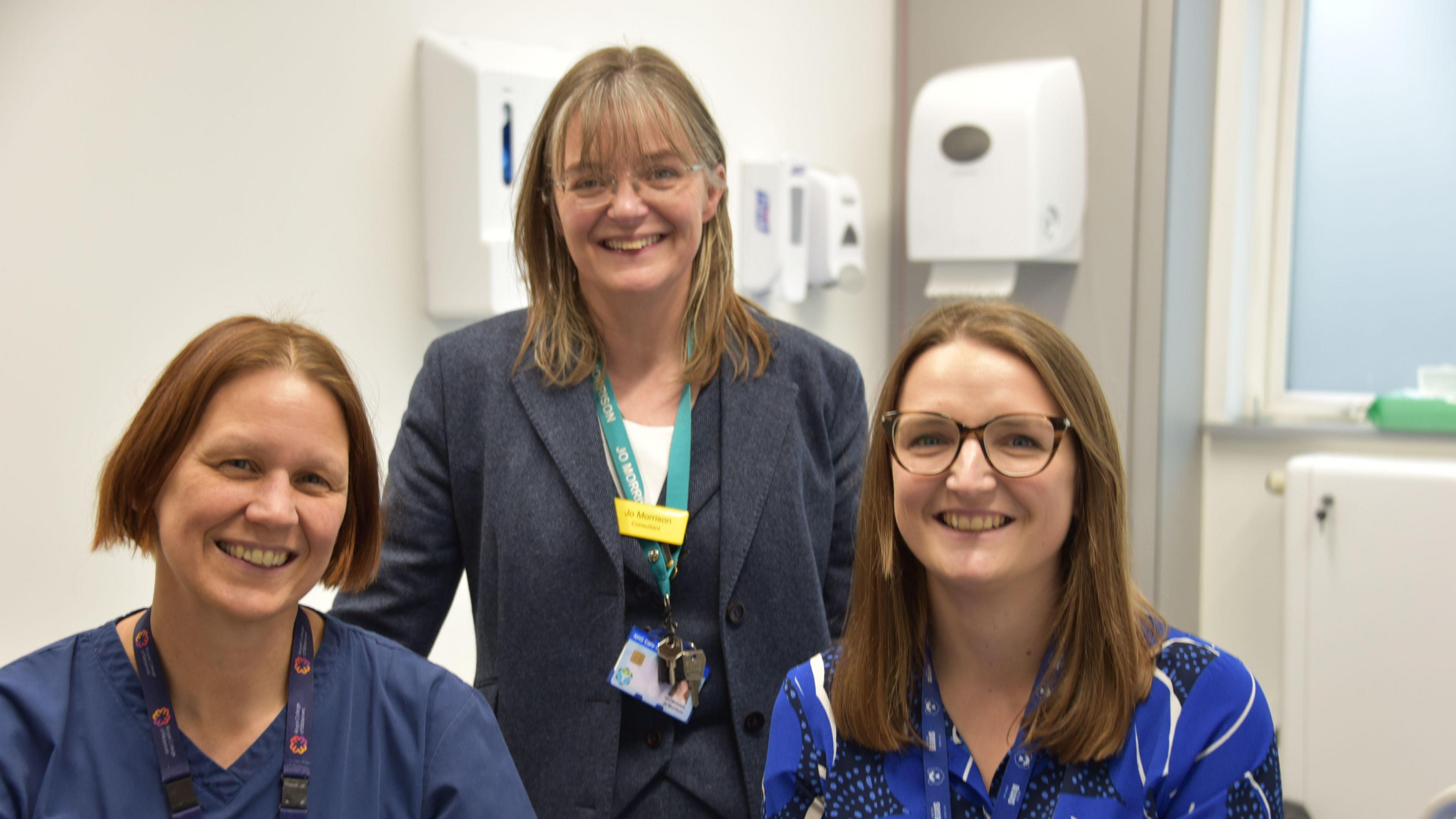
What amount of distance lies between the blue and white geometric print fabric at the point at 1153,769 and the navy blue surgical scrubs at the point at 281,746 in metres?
0.34

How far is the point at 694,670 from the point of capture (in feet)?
4.75

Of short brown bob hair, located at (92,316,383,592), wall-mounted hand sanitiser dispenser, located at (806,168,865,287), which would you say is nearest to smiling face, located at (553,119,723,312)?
short brown bob hair, located at (92,316,383,592)

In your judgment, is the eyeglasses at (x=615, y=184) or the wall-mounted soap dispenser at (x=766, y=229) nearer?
the eyeglasses at (x=615, y=184)

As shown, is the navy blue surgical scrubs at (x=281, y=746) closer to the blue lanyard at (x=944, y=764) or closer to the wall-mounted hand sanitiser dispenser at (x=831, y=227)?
the blue lanyard at (x=944, y=764)

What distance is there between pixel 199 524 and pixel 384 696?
0.81ft

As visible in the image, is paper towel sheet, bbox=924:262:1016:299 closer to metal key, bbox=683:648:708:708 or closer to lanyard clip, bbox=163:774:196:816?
metal key, bbox=683:648:708:708

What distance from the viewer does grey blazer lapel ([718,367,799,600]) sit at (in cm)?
149

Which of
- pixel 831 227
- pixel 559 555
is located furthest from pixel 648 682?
pixel 831 227

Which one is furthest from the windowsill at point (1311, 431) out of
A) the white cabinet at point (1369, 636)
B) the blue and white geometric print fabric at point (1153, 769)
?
the blue and white geometric print fabric at point (1153, 769)

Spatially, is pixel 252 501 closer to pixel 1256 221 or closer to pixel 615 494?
pixel 615 494

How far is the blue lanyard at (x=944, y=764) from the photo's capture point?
1163 mm

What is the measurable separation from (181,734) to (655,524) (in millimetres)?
591

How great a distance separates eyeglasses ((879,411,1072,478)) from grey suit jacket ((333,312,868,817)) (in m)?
0.34

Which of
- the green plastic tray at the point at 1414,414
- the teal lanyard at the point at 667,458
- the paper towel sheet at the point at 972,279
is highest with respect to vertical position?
the paper towel sheet at the point at 972,279
